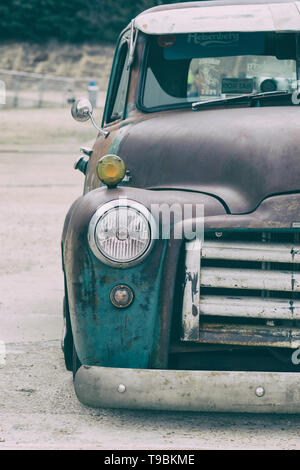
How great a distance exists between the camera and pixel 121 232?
12.7ft

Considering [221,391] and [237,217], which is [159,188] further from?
[221,391]

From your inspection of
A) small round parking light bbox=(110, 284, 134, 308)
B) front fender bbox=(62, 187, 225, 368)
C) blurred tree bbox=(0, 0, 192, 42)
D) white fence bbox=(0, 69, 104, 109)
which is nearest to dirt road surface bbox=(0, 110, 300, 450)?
front fender bbox=(62, 187, 225, 368)

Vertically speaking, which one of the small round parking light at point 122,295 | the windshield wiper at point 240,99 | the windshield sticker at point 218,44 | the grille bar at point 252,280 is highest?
the windshield sticker at point 218,44

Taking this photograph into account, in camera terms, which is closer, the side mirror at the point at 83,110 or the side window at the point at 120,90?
the side mirror at the point at 83,110

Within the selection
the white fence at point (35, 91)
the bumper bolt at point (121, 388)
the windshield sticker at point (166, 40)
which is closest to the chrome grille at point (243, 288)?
the bumper bolt at point (121, 388)

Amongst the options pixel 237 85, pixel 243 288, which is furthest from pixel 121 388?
pixel 237 85

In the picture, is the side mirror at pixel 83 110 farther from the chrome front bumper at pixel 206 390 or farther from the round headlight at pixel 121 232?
the chrome front bumper at pixel 206 390

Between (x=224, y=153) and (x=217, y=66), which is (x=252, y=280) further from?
(x=217, y=66)

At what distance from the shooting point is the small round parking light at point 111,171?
13.4 ft

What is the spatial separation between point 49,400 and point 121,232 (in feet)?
3.80

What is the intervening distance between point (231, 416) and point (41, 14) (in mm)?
54183

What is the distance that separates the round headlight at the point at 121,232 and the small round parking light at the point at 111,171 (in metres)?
0.18

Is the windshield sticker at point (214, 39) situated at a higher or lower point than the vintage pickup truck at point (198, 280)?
higher
